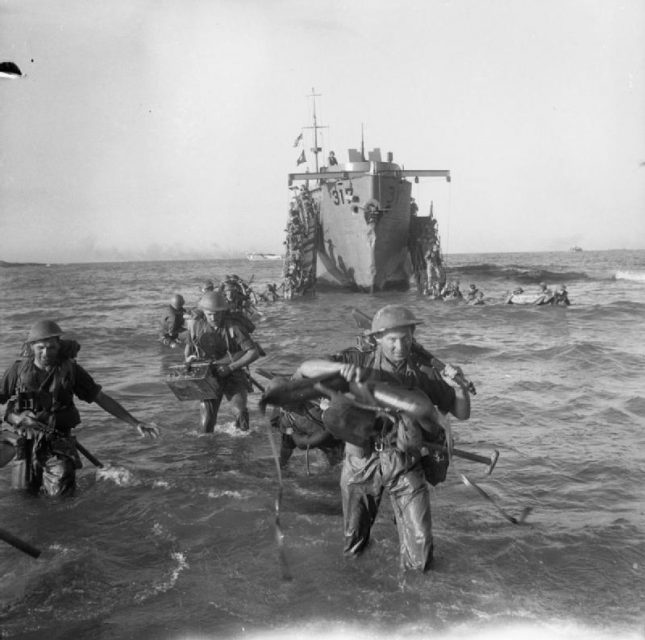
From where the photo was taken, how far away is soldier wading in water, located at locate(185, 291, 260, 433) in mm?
8117

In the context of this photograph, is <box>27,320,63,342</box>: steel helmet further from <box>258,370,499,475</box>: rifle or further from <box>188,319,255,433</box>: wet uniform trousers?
<box>188,319,255,433</box>: wet uniform trousers

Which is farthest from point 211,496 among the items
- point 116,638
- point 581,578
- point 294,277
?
point 294,277

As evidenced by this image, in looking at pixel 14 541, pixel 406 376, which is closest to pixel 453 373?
pixel 406 376

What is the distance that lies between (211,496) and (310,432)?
1.31 metres

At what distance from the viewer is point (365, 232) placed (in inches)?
1256

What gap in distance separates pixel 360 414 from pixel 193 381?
362 cm

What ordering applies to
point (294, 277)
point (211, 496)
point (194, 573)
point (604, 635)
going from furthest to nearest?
1. point (294, 277)
2. point (211, 496)
3. point (194, 573)
4. point (604, 635)

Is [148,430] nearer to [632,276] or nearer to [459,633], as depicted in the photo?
[459,633]

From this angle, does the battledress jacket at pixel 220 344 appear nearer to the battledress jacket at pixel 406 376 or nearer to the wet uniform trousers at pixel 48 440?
the wet uniform trousers at pixel 48 440

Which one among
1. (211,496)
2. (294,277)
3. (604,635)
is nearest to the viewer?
(604,635)

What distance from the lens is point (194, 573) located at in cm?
500

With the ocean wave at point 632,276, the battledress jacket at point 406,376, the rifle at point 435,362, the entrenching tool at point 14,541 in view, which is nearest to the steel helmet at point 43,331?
the entrenching tool at point 14,541

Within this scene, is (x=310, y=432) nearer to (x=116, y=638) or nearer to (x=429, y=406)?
(x=429, y=406)

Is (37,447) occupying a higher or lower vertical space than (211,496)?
higher
